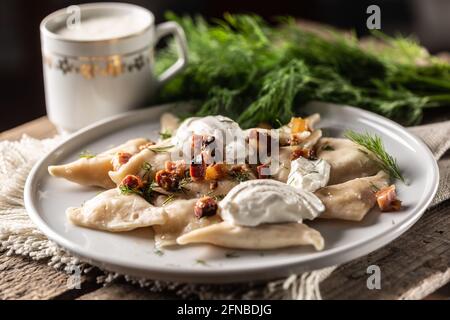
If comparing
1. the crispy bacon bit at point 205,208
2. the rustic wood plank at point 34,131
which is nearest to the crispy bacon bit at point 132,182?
the crispy bacon bit at point 205,208

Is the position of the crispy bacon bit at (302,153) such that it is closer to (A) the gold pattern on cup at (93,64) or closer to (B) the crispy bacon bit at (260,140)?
(B) the crispy bacon bit at (260,140)

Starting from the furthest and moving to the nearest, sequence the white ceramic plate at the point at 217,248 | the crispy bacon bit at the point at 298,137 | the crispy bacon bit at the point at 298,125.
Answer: the crispy bacon bit at the point at 298,125 < the crispy bacon bit at the point at 298,137 < the white ceramic plate at the point at 217,248

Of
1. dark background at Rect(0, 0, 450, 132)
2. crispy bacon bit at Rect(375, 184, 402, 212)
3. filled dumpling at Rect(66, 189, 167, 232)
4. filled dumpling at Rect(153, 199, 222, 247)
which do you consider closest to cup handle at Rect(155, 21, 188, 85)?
filled dumpling at Rect(66, 189, 167, 232)

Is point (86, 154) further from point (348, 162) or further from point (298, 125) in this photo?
point (348, 162)
